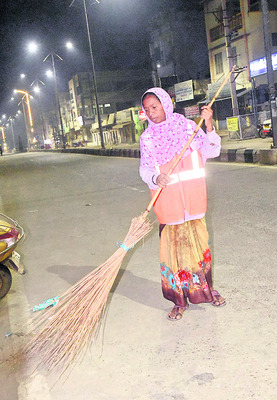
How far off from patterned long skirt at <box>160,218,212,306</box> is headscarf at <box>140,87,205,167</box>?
534 millimetres

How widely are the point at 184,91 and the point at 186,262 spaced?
32.9m

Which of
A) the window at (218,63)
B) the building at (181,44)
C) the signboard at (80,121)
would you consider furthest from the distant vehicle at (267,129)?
the signboard at (80,121)

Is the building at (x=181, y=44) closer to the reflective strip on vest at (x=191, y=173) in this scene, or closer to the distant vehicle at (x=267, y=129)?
the distant vehicle at (x=267, y=129)

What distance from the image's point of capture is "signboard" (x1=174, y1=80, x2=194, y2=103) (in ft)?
112

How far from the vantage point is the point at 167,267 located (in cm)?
339

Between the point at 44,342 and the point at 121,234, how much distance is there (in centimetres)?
328

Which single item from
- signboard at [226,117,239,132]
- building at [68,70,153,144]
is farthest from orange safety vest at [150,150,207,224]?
building at [68,70,153,144]

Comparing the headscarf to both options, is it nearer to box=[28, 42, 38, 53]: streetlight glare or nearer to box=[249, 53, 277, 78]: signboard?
A: box=[249, 53, 277, 78]: signboard

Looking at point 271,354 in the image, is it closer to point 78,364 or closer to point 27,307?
point 78,364

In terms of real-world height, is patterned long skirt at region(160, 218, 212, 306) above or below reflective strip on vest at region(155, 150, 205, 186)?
below

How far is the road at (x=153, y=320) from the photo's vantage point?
2492mm

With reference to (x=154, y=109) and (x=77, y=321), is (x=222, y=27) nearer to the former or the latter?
(x=154, y=109)

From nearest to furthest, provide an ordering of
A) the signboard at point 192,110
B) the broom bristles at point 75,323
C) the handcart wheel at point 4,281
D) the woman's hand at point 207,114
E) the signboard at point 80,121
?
the broom bristles at point 75,323, the woman's hand at point 207,114, the handcart wheel at point 4,281, the signboard at point 192,110, the signboard at point 80,121

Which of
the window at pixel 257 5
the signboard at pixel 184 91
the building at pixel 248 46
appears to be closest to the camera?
the building at pixel 248 46
